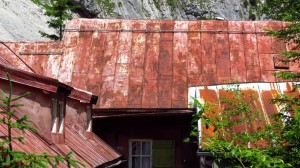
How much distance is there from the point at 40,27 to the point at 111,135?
39454mm

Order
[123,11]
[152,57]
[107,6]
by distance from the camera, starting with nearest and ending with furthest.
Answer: [152,57] → [107,6] → [123,11]

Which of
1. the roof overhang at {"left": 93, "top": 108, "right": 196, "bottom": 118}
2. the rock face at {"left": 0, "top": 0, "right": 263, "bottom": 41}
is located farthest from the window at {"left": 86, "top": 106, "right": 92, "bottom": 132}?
the rock face at {"left": 0, "top": 0, "right": 263, "bottom": 41}

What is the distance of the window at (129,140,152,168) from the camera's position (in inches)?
517

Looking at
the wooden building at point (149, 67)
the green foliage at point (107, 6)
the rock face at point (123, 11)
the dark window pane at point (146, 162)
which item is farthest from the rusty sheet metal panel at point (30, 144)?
the green foliage at point (107, 6)

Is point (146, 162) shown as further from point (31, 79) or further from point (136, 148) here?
point (31, 79)

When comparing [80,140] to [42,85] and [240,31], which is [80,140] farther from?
[240,31]

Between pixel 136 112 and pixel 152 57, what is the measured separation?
8.67 ft

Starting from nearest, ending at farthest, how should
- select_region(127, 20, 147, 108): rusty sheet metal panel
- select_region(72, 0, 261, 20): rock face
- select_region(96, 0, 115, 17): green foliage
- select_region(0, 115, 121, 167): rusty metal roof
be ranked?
select_region(0, 115, 121, 167): rusty metal roof, select_region(127, 20, 147, 108): rusty sheet metal panel, select_region(96, 0, 115, 17): green foliage, select_region(72, 0, 261, 20): rock face

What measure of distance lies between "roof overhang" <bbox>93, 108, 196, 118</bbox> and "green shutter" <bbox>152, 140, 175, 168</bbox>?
1.02m

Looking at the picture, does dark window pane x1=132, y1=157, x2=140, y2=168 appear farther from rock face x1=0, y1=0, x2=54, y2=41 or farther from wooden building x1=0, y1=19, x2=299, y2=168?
rock face x1=0, y1=0, x2=54, y2=41

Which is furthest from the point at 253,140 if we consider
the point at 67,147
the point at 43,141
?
the point at 67,147

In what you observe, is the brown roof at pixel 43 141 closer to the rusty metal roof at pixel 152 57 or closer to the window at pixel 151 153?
the window at pixel 151 153

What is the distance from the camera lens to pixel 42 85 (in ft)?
25.0

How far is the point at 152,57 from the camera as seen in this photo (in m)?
14.6
